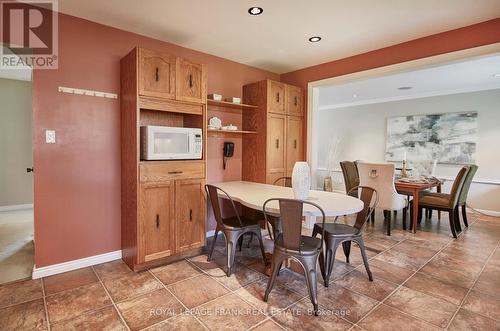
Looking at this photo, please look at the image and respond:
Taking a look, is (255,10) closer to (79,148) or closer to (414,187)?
(79,148)

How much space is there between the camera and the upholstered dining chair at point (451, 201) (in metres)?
3.79

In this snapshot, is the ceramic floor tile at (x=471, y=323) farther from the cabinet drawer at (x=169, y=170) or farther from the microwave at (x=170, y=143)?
the microwave at (x=170, y=143)

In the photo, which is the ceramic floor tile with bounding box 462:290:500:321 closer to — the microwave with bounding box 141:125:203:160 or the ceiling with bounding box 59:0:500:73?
the ceiling with bounding box 59:0:500:73

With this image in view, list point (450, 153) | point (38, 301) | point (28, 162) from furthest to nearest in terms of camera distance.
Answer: point (450, 153)
point (28, 162)
point (38, 301)

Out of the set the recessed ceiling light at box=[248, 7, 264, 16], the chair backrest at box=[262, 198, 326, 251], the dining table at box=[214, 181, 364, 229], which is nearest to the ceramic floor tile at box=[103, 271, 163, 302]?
the dining table at box=[214, 181, 364, 229]

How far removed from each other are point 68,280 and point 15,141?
3958 millimetres

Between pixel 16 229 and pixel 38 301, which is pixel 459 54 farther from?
pixel 16 229

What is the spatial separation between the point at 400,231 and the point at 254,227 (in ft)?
8.69

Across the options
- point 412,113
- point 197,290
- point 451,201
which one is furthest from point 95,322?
point 412,113

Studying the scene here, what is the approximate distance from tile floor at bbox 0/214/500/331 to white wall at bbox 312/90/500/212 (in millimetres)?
2134

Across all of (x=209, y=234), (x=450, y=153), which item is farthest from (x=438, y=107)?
(x=209, y=234)

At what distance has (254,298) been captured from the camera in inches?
86.4

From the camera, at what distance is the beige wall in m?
4.89

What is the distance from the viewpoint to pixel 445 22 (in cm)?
271
